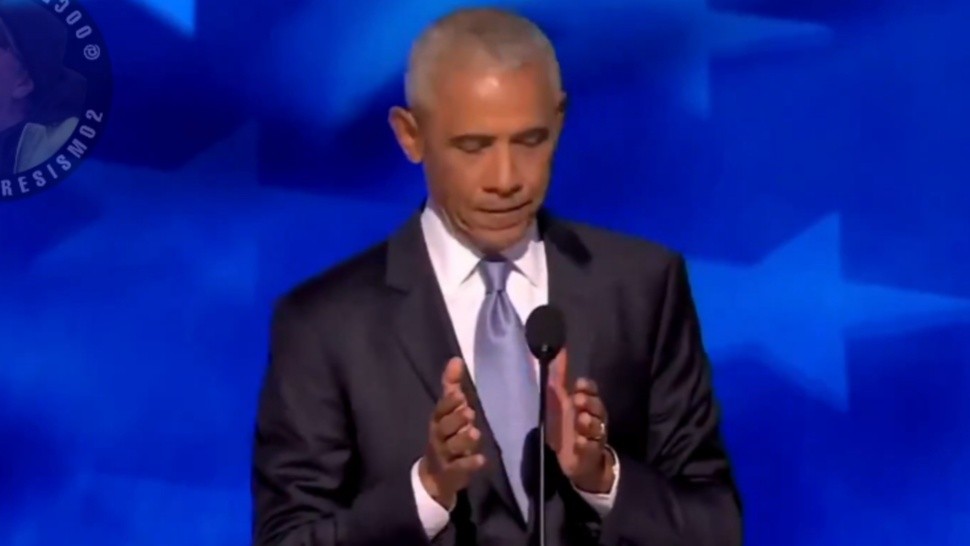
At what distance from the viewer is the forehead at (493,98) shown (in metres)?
1.54

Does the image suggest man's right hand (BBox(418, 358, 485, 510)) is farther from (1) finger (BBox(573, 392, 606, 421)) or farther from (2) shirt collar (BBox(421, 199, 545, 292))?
(2) shirt collar (BBox(421, 199, 545, 292))

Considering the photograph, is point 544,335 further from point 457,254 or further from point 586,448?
point 457,254

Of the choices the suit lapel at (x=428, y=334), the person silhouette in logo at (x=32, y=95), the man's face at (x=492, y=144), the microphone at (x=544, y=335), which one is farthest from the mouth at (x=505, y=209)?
the person silhouette in logo at (x=32, y=95)

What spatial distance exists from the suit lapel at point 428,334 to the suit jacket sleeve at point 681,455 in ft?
0.42

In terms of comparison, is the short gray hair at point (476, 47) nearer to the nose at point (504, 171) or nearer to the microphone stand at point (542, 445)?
the nose at point (504, 171)

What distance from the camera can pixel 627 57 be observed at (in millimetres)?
1994

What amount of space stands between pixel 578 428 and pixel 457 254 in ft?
1.05

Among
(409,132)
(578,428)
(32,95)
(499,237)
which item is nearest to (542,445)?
(578,428)

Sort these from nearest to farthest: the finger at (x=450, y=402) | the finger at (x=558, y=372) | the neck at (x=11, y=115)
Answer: the finger at (x=450, y=402)
the finger at (x=558, y=372)
the neck at (x=11, y=115)

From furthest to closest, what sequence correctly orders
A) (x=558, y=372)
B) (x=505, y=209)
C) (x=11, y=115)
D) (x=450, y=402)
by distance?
(x=11, y=115), (x=505, y=209), (x=558, y=372), (x=450, y=402)

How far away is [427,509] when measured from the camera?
1.50 meters

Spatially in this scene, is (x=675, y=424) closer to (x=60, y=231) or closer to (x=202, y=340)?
(x=202, y=340)

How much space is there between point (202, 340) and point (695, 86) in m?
0.69

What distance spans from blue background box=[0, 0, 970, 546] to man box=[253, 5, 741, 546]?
0.96 feet
